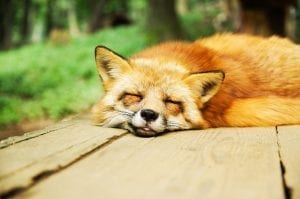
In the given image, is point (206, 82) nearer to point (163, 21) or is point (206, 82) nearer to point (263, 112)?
point (263, 112)

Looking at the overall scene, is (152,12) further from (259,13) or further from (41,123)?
(41,123)

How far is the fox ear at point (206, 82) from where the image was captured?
395 cm

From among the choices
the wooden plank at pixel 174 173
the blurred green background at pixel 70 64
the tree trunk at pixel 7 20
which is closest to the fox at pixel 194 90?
the wooden plank at pixel 174 173

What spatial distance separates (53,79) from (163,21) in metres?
4.05

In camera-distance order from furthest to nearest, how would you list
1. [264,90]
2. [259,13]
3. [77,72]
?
[77,72] → [259,13] → [264,90]

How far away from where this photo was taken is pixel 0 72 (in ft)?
46.5

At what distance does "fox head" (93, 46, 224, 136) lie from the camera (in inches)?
151

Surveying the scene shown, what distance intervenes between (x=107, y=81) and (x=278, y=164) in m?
2.26

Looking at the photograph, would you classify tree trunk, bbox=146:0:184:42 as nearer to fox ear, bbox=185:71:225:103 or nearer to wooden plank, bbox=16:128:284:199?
fox ear, bbox=185:71:225:103

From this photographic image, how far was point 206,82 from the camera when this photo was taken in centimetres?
400

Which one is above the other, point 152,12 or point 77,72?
point 152,12

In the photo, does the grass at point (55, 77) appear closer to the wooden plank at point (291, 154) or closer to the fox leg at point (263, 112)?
the fox leg at point (263, 112)

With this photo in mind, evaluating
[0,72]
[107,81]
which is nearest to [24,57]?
[0,72]

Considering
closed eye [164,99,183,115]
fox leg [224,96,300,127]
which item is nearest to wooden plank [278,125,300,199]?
fox leg [224,96,300,127]
